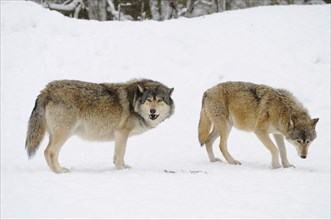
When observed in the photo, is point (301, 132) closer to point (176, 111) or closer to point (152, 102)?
point (152, 102)

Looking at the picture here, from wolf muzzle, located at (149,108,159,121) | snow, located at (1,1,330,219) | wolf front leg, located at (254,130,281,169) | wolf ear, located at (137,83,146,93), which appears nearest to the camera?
snow, located at (1,1,330,219)

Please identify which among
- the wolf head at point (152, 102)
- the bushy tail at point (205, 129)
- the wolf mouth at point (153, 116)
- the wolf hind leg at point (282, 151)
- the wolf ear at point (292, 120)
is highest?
the wolf head at point (152, 102)

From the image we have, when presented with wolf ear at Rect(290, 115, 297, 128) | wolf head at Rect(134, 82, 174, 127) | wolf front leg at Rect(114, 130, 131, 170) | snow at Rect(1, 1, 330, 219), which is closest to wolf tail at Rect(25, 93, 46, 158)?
snow at Rect(1, 1, 330, 219)

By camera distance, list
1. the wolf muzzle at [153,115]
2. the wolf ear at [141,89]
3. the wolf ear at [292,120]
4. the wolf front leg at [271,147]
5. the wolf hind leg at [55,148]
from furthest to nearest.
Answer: the wolf front leg at [271,147] → the wolf ear at [292,120] → the wolf ear at [141,89] → the wolf muzzle at [153,115] → the wolf hind leg at [55,148]

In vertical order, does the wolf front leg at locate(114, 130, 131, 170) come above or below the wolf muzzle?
below

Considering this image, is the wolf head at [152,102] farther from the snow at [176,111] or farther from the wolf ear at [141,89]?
the snow at [176,111]

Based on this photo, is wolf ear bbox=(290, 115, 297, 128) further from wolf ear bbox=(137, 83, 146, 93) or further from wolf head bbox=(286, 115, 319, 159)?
wolf ear bbox=(137, 83, 146, 93)

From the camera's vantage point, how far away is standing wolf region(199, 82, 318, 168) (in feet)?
24.8

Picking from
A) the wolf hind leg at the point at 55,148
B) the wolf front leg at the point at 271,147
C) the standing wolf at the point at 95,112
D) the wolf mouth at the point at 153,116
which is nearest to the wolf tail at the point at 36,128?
the standing wolf at the point at 95,112

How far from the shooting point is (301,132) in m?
7.22

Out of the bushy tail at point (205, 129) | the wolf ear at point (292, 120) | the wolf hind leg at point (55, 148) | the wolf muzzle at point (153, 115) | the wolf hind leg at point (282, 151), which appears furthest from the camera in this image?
the bushy tail at point (205, 129)

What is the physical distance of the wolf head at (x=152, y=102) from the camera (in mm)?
6992

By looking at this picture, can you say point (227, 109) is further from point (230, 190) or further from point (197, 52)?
point (197, 52)

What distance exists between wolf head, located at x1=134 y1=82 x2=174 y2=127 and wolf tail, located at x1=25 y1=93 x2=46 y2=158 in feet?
5.29
